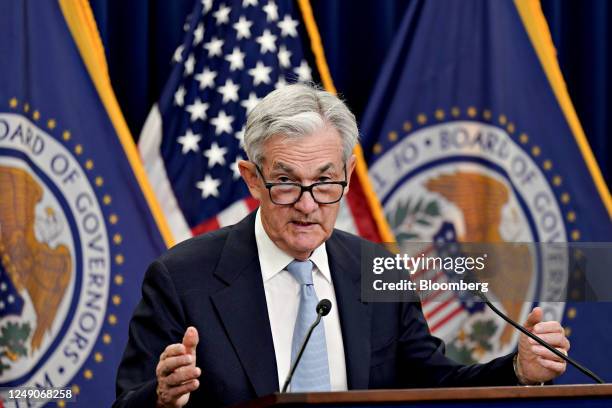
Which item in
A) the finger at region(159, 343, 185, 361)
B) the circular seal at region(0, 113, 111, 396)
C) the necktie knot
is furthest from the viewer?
the circular seal at region(0, 113, 111, 396)

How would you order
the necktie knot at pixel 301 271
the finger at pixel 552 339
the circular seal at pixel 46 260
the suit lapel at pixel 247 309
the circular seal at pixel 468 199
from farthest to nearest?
the circular seal at pixel 468 199, the circular seal at pixel 46 260, the necktie knot at pixel 301 271, the suit lapel at pixel 247 309, the finger at pixel 552 339

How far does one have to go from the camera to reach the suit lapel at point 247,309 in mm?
2408

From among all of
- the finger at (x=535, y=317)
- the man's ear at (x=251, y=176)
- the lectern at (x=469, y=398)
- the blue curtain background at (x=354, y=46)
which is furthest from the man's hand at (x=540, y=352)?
the blue curtain background at (x=354, y=46)

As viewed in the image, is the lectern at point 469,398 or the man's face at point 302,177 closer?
the lectern at point 469,398

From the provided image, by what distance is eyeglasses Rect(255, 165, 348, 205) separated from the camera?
2.49 m

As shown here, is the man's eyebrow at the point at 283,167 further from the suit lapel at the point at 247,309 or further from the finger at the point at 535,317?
the finger at the point at 535,317

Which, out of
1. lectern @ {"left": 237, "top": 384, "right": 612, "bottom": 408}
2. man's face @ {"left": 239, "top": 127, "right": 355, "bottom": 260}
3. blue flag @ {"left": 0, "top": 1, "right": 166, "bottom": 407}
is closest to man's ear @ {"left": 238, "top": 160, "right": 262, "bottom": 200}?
man's face @ {"left": 239, "top": 127, "right": 355, "bottom": 260}

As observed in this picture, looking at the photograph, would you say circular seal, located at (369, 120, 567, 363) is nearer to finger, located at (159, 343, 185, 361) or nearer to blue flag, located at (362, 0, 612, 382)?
blue flag, located at (362, 0, 612, 382)

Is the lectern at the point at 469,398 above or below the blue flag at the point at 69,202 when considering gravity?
below

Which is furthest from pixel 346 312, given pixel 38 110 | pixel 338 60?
pixel 338 60

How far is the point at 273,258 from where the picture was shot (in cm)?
260

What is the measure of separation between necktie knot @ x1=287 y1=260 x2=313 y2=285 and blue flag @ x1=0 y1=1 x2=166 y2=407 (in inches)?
55.3

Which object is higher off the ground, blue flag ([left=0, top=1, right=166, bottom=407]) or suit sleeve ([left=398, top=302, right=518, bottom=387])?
blue flag ([left=0, top=1, right=166, bottom=407])

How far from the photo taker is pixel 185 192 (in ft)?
13.2
